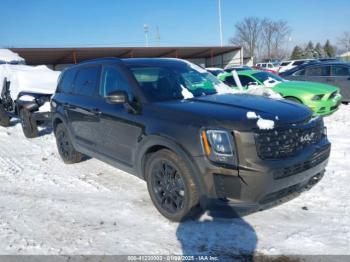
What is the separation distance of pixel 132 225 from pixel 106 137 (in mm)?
1392

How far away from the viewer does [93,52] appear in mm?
35875

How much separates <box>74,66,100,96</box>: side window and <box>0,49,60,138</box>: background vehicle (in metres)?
3.55

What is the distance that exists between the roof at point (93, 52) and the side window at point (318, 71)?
26.5 meters

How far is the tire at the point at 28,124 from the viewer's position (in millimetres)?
8438

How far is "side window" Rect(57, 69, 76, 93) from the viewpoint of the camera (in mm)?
5693

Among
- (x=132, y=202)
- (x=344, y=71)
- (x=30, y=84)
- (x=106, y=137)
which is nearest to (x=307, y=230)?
(x=132, y=202)

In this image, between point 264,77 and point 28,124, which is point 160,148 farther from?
point 264,77

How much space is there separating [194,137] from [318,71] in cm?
996

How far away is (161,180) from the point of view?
3.76 meters

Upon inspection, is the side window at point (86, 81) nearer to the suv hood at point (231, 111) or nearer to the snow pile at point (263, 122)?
the suv hood at point (231, 111)

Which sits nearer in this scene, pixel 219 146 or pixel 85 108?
pixel 219 146

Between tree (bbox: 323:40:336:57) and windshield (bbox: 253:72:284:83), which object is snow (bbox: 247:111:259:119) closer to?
windshield (bbox: 253:72:284:83)

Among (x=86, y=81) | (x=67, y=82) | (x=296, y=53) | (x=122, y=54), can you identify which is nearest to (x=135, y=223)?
(x=86, y=81)

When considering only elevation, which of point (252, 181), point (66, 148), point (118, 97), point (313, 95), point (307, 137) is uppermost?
point (118, 97)
